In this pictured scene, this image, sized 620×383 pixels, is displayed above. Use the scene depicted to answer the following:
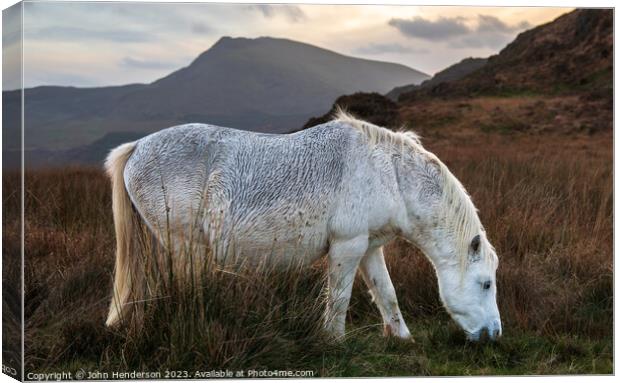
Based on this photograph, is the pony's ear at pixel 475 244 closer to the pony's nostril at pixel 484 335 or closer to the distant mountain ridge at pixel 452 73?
the pony's nostril at pixel 484 335

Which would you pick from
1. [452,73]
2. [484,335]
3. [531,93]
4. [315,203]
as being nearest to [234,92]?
[315,203]

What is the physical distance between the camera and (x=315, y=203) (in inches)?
219

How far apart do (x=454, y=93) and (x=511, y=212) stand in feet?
4.28

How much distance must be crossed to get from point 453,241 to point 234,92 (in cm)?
239

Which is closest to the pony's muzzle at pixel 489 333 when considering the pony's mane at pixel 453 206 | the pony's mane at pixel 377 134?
the pony's mane at pixel 453 206

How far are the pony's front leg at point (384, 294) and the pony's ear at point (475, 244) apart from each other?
2.16 feet

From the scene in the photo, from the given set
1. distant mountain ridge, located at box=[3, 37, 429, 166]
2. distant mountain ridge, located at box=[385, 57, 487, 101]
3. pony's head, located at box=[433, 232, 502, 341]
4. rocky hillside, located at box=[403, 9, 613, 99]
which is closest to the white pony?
pony's head, located at box=[433, 232, 502, 341]

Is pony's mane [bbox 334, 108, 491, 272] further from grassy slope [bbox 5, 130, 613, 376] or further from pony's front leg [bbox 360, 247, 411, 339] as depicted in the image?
grassy slope [bbox 5, 130, 613, 376]

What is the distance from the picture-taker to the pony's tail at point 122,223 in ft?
18.4

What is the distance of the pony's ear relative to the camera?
18.2 ft

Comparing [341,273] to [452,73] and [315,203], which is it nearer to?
[315,203]

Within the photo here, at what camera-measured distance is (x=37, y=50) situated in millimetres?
5305

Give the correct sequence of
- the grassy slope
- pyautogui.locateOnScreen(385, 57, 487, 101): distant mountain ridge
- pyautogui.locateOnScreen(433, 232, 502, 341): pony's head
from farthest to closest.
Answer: pyautogui.locateOnScreen(385, 57, 487, 101): distant mountain ridge < pyautogui.locateOnScreen(433, 232, 502, 341): pony's head < the grassy slope

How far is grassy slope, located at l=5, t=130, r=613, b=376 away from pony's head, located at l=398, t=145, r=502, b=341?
201 mm
